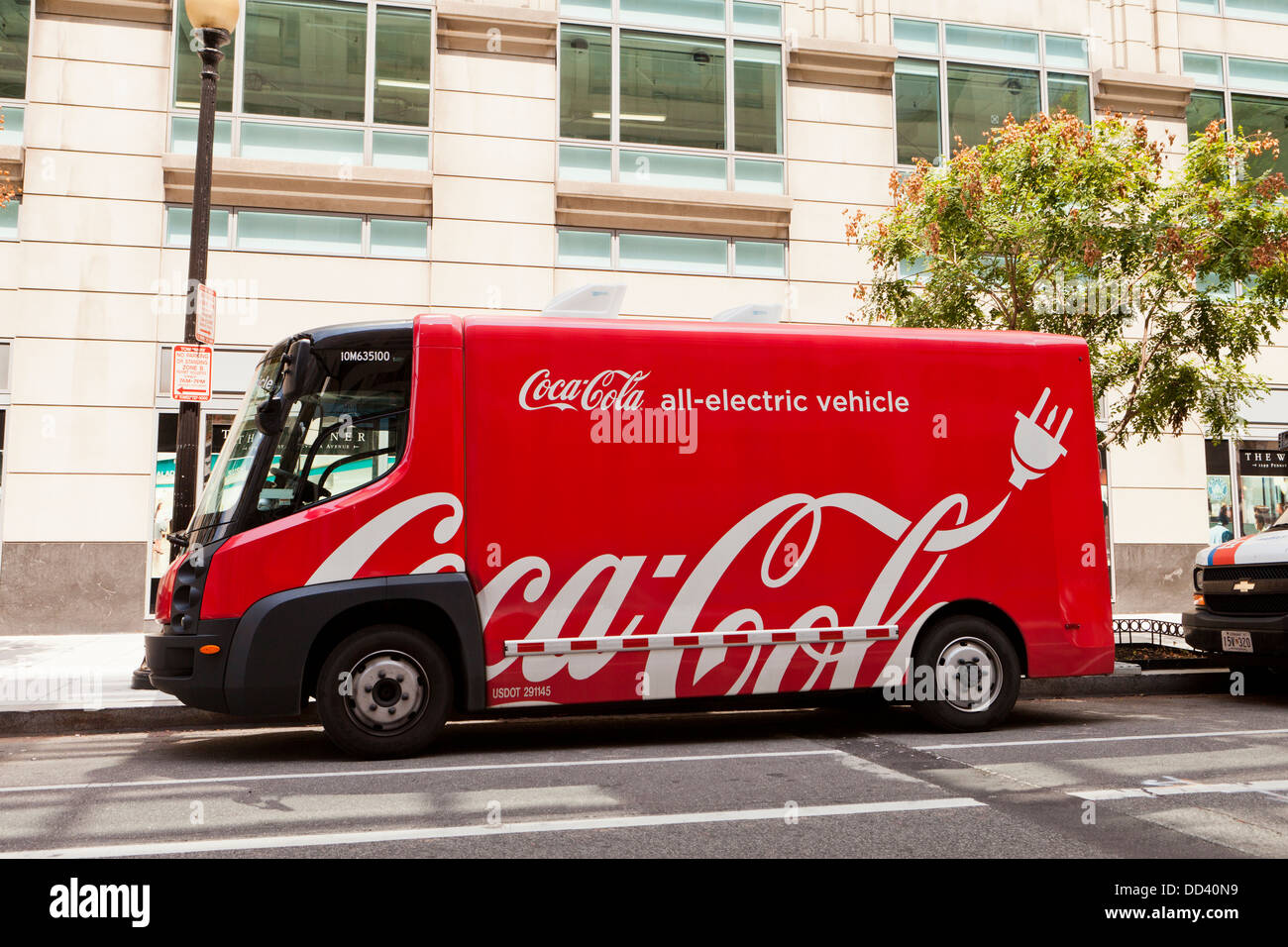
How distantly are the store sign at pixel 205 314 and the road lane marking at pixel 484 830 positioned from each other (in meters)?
5.50

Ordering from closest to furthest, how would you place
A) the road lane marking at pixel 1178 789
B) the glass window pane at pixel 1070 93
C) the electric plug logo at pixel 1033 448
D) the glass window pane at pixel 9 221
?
the road lane marking at pixel 1178 789 < the electric plug logo at pixel 1033 448 < the glass window pane at pixel 9 221 < the glass window pane at pixel 1070 93

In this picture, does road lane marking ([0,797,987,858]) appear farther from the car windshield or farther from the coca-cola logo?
the coca-cola logo

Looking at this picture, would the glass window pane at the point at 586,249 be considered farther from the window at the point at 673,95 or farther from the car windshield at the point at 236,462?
the car windshield at the point at 236,462

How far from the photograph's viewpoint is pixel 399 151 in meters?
15.3

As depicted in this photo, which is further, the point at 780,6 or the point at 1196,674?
the point at 780,6

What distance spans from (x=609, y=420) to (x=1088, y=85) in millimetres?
14425

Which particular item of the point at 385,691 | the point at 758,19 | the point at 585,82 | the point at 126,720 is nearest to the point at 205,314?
the point at 126,720

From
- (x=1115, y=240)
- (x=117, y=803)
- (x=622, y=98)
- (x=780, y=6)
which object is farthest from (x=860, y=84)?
(x=117, y=803)

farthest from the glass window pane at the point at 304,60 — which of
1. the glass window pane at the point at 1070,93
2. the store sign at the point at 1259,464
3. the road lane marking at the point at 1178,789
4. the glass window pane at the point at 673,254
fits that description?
the store sign at the point at 1259,464

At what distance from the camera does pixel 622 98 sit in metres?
16.1

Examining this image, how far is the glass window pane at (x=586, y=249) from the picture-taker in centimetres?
1573

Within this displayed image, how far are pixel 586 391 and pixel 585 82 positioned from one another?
10.2 m

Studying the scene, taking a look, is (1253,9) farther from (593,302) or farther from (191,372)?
(191,372)

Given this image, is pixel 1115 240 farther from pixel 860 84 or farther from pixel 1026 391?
pixel 860 84
